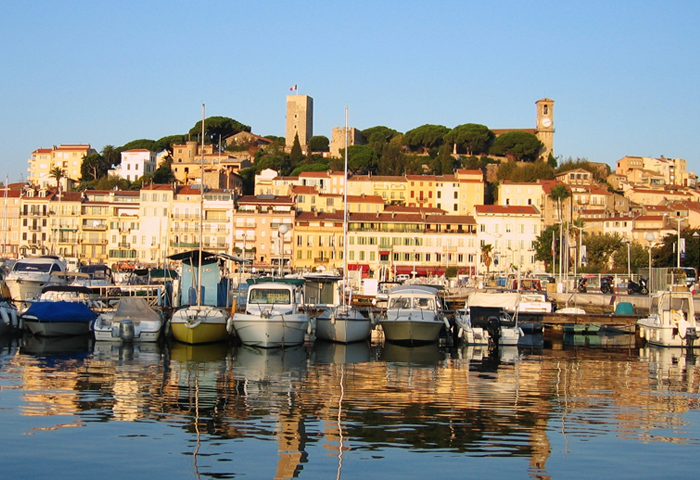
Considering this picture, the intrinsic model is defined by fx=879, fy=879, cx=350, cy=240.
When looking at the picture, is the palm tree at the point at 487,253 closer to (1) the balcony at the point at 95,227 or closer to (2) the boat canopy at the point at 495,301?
(1) the balcony at the point at 95,227

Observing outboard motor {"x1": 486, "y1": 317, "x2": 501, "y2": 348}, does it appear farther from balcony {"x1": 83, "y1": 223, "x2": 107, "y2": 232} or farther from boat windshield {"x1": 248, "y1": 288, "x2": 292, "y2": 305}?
balcony {"x1": 83, "y1": 223, "x2": 107, "y2": 232}

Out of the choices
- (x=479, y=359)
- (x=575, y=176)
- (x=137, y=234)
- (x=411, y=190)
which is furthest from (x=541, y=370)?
(x=575, y=176)

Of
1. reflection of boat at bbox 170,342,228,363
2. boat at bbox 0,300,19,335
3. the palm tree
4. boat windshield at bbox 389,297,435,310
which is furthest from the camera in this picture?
the palm tree

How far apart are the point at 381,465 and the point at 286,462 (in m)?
1.36

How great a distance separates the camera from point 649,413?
17438mm

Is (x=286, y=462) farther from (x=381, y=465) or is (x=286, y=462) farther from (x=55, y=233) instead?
(x=55, y=233)

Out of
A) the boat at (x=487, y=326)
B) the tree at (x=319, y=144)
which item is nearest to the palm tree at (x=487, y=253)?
the boat at (x=487, y=326)

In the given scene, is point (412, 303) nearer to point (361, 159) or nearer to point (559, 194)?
point (559, 194)

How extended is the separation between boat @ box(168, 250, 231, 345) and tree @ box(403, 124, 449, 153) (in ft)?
369

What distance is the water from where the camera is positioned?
12531mm

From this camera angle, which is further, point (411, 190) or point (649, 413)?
point (411, 190)

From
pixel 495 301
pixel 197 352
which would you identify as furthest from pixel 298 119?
pixel 197 352

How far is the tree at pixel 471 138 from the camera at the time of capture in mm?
144625

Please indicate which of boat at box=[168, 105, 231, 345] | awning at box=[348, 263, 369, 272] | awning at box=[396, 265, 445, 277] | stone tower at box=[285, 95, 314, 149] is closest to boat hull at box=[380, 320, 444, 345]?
boat at box=[168, 105, 231, 345]
